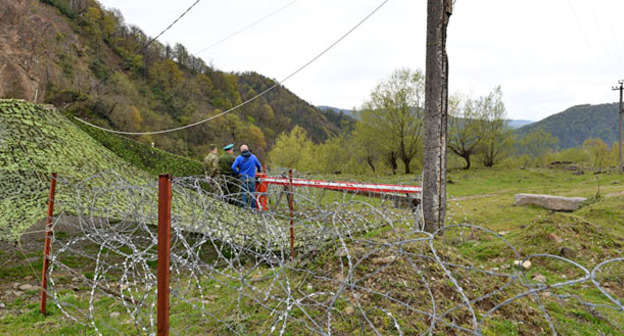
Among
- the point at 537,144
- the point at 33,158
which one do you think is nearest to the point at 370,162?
→ the point at 537,144

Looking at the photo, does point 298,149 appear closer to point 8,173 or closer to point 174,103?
point 8,173

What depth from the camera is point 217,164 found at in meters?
8.87

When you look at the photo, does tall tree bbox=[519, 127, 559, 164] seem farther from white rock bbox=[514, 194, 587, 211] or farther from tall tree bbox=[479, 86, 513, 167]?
white rock bbox=[514, 194, 587, 211]

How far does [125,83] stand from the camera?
68.0 meters

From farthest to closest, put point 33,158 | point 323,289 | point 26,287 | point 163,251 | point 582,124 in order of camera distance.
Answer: point 582,124, point 33,158, point 26,287, point 323,289, point 163,251

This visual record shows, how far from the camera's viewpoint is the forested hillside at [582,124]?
11038cm

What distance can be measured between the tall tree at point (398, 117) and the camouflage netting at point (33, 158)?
28.1 m

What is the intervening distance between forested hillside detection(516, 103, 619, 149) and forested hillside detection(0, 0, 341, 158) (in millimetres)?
74976

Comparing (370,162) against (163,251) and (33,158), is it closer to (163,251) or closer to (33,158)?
(33,158)

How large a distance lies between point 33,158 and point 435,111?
19.9ft

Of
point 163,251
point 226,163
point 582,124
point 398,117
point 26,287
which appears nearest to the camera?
point 163,251

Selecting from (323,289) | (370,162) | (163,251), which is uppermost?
(370,162)

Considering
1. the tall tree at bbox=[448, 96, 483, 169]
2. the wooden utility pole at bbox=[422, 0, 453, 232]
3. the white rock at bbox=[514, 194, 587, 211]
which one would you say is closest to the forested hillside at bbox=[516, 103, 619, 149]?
the tall tree at bbox=[448, 96, 483, 169]

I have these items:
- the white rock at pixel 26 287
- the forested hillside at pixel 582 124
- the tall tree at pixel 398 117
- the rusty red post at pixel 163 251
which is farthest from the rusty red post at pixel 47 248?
the forested hillside at pixel 582 124
